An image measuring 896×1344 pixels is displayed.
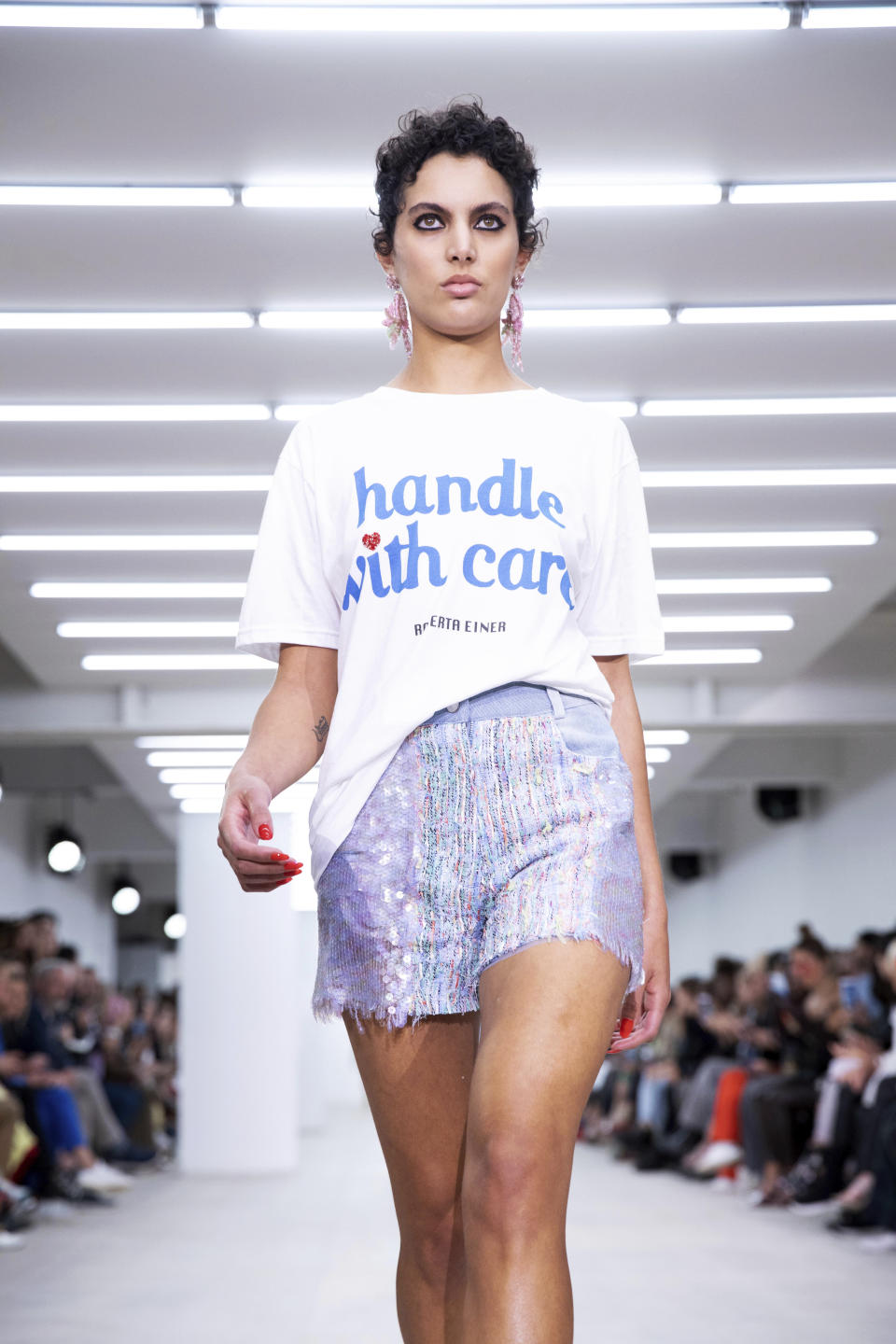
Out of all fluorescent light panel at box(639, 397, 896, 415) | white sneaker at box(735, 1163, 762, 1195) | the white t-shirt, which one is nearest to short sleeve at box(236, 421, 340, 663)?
the white t-shirt

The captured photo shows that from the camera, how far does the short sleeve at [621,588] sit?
64.5 inches

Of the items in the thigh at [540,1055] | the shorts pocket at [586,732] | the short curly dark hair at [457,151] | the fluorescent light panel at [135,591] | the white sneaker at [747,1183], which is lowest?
the white sneaker at [747,1183]

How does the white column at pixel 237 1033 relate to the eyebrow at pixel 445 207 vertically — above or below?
below

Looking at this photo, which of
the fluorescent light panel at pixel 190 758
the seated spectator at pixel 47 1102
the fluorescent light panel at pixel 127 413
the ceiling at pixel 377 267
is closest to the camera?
the ceiling at pixel 377 267

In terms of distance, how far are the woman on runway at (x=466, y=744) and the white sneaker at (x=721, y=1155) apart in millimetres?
7751

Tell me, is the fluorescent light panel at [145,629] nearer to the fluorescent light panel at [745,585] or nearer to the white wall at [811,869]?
the fluorescent light panel at [745,585]

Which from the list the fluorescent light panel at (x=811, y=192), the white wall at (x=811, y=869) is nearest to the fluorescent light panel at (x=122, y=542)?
the fluorescent light panel at (x=811, y=192)

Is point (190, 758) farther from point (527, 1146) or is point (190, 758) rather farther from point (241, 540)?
point (527, 1146)

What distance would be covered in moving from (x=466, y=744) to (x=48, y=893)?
54.8 ft

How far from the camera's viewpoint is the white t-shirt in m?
1.50

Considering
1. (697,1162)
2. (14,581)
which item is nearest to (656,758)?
(697,1162)

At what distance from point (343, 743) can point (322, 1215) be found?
636 cm

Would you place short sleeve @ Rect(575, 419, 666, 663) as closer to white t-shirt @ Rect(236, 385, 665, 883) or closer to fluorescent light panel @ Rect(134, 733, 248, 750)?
white t-shirt @ Rect(236, 385, 665, 883)

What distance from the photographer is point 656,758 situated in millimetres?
12617
